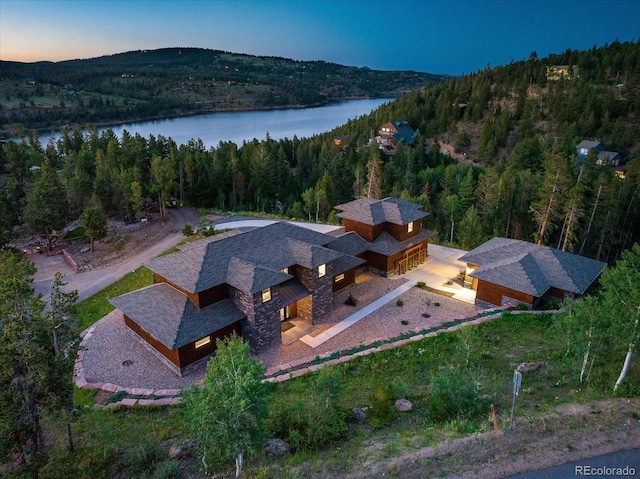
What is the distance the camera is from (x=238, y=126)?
128 m

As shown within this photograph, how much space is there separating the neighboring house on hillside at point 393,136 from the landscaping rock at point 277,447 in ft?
245

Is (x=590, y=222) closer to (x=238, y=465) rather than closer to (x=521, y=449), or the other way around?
(x=521, y=449)

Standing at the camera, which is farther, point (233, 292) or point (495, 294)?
point (495, 294)

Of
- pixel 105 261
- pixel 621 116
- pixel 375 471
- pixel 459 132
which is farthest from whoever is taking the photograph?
pixel 459 132

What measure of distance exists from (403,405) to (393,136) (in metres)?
77.4

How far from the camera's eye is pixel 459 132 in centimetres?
8575

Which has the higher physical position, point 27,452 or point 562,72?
point 562,72

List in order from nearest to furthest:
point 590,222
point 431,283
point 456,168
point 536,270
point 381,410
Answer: point 381,410 < point 536,270 < point 431,283 < point 590,222 < point 456,168

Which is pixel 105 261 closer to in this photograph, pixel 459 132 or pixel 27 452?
pixel 27 452

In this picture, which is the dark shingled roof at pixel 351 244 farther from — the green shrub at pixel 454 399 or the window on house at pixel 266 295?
the green shrub at pixel 454 399

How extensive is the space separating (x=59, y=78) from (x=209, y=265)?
166173mm

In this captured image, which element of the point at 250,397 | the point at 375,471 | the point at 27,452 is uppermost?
the point at 250,397

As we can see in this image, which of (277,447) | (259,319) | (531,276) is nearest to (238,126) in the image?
(259,319)

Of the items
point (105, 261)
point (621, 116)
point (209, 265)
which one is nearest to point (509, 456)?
point (209, 265)
